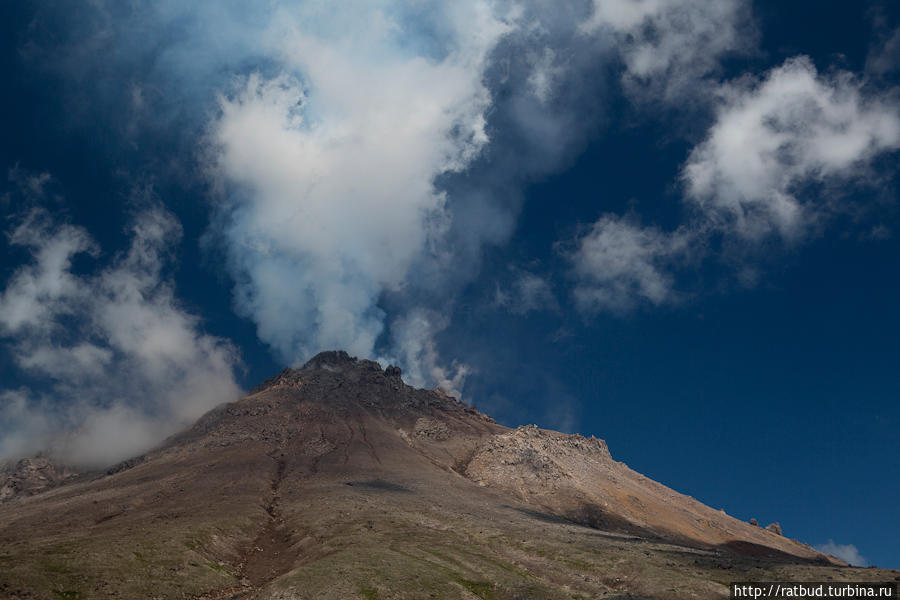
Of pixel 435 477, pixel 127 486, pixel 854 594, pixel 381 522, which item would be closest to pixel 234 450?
pixel 127 486

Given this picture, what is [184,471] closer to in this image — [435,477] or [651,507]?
[435,477]

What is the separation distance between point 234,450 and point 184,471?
79.0ft

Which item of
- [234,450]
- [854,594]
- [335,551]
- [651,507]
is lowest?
[335,551]

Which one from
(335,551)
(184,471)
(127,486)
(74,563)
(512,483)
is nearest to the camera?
(74,563)

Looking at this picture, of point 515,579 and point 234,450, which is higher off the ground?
point 234,450

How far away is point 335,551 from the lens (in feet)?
300

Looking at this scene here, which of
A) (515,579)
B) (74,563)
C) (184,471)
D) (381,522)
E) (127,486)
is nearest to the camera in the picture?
(74,563)

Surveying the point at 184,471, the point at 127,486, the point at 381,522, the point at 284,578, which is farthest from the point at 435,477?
the point at 284,578

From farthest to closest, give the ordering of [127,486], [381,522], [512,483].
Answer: [512,483], [127,486], [381,522]

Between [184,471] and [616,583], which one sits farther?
[184,471]

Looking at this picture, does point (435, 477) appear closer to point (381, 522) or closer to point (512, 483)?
point (512, 483)

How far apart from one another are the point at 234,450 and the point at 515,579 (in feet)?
469

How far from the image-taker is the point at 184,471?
170 metres

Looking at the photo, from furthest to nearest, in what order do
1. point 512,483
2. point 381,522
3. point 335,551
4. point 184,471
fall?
point 512,483 < point 184,471 < point 381,522 < point 335,551
